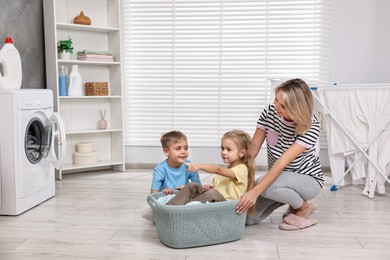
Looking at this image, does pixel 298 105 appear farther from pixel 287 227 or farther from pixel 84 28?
pixel 84 28

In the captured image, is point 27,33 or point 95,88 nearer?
point 27,33

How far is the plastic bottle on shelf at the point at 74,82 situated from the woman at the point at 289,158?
6.21ft

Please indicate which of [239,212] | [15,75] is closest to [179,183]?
[239,212]

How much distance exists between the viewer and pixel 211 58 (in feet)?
13.5

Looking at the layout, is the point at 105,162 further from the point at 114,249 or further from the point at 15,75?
the point at 114,249

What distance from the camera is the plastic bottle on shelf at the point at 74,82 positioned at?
12.5ft

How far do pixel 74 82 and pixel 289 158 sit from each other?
222cm

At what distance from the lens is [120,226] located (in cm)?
245

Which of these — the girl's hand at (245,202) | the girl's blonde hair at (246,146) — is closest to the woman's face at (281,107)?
the girl's blonde hair at (246,146)

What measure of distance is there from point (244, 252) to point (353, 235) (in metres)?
Result: 0.61

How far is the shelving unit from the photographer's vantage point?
3910mm

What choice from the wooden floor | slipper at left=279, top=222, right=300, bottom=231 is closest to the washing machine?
the wooden floor

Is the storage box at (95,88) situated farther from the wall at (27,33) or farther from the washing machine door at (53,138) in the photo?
the washing machine door at (53,138)

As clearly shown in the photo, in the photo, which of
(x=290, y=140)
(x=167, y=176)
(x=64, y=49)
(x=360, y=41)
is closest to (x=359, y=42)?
(x=360, y=41)
